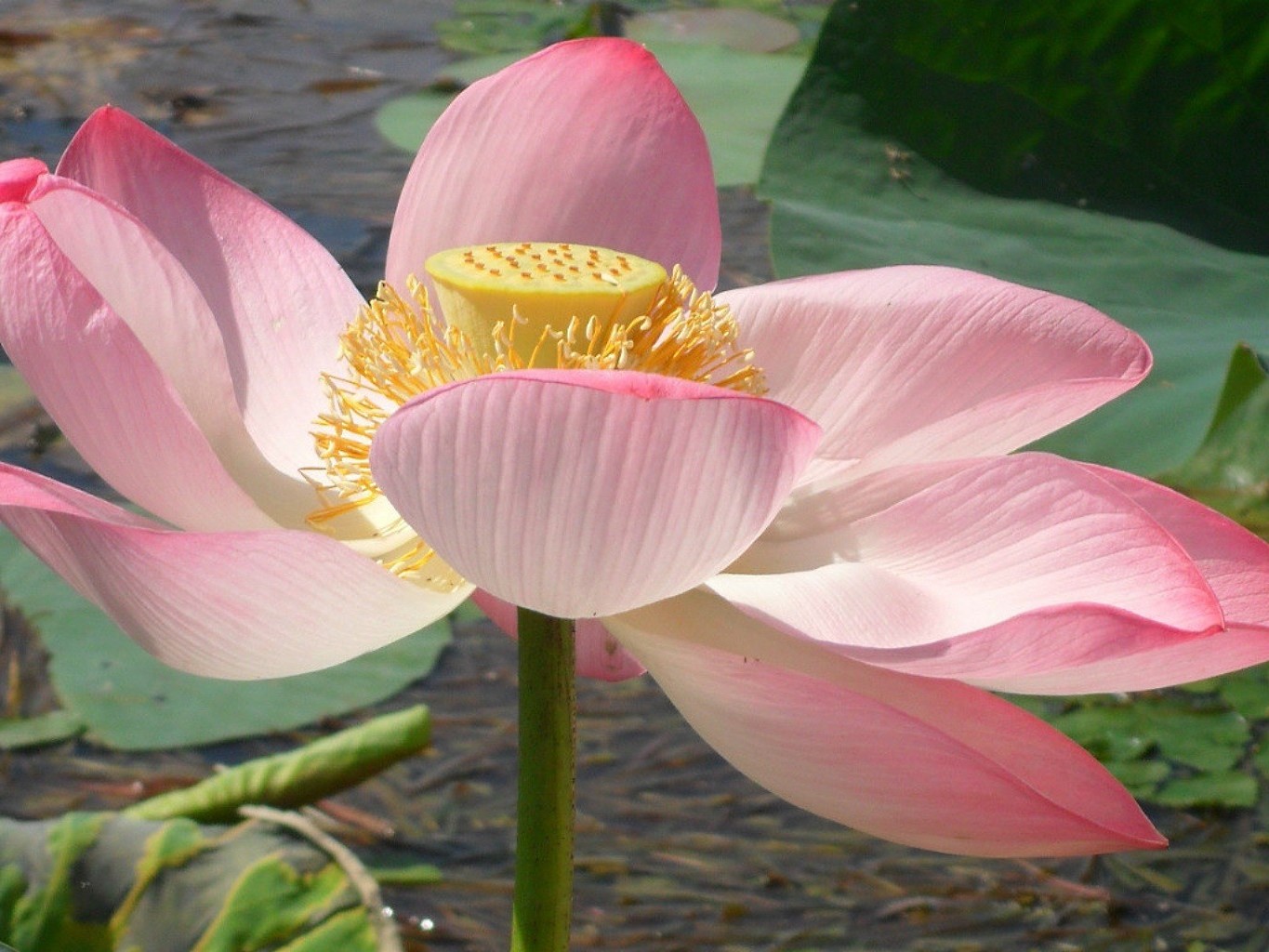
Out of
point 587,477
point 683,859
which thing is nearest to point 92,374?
point 587,477

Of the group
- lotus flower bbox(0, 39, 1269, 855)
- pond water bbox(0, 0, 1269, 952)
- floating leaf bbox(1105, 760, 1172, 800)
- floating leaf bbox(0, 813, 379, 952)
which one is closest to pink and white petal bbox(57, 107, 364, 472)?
lotus flower bbox(0, 39, 1269, 855)

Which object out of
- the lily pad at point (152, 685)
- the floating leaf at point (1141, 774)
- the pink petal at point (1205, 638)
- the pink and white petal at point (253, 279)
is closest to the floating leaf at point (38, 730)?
the lily pad at point (152, 685)

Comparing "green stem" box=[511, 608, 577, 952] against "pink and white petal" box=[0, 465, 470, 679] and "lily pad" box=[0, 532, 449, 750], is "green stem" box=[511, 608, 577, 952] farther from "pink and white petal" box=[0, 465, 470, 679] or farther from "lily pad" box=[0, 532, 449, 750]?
"lily pad" box=[0, 532, 449, 750]

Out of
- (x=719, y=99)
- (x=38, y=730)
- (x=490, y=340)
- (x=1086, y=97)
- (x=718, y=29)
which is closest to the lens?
(x=490, y=340)

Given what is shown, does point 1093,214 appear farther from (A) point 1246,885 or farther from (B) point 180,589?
(B) point 180,589

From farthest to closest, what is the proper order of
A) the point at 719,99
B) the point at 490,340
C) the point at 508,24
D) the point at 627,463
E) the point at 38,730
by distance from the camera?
the point at 508,24
the point at 719,99
the point at 38,730
the point at 490,340
the point at 627,463

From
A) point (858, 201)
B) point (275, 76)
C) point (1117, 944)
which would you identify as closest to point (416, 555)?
point (858, 201)

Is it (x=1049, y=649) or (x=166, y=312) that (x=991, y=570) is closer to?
(x=1049, y=649)

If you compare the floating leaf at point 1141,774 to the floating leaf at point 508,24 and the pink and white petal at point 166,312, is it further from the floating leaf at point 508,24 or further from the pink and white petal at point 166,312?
the floating leaf at point 508,24
